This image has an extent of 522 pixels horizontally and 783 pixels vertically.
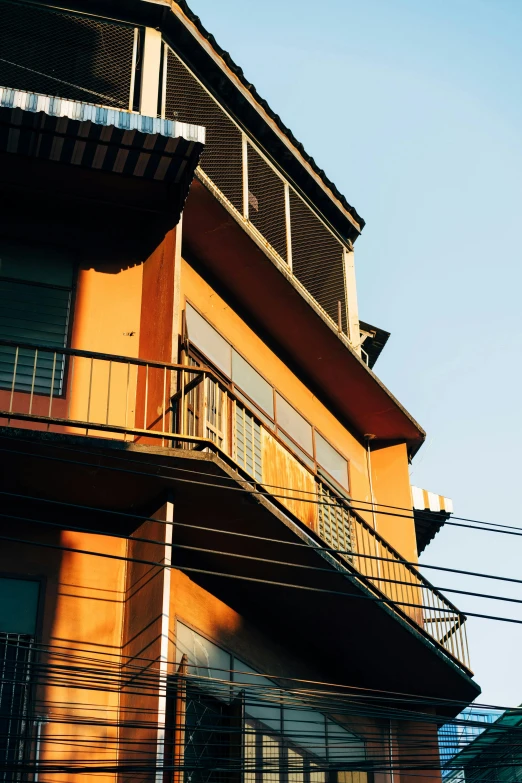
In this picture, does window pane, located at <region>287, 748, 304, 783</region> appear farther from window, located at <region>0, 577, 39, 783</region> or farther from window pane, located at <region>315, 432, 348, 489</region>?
window pane, located at <region>315, 432, 348, 489</region>

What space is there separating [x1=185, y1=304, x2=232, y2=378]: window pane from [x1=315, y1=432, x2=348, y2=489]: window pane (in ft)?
8.39

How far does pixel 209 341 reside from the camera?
50.4 ft

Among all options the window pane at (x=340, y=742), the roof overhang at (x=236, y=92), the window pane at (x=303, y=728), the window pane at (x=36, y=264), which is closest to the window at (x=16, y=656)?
the window pane at (x=303, y=728)

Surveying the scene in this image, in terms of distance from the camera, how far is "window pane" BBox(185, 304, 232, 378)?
15.0 m

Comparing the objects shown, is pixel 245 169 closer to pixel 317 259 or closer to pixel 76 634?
pixel 317 259

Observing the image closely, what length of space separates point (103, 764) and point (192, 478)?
118 inches

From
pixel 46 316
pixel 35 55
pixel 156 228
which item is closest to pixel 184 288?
pixel 156 228

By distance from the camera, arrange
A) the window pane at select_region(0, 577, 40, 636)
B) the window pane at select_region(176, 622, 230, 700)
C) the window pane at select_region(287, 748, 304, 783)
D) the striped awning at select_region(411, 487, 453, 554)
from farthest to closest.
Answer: the striped awning at select_region(411, 487, 453, 554), the window pane at select_region(287, 748, 304, 783), the window pane at select_region(176, 622, 230, 700), the window pane at select_region(0, 577, 40, 636)

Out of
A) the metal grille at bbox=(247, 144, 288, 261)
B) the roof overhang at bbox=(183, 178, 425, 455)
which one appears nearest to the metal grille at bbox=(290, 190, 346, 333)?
the metal grille at bbox=(247, 144, 288, 261)

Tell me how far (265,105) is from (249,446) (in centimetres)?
570

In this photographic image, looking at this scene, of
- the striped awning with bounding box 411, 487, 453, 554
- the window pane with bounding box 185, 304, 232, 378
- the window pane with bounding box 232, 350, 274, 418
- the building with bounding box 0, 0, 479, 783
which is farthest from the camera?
the striped awning with bounding box 411, 487, 453, 554

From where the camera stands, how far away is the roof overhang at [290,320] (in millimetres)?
15469

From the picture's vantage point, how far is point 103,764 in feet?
35.0

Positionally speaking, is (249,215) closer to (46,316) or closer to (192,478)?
(46,316)
